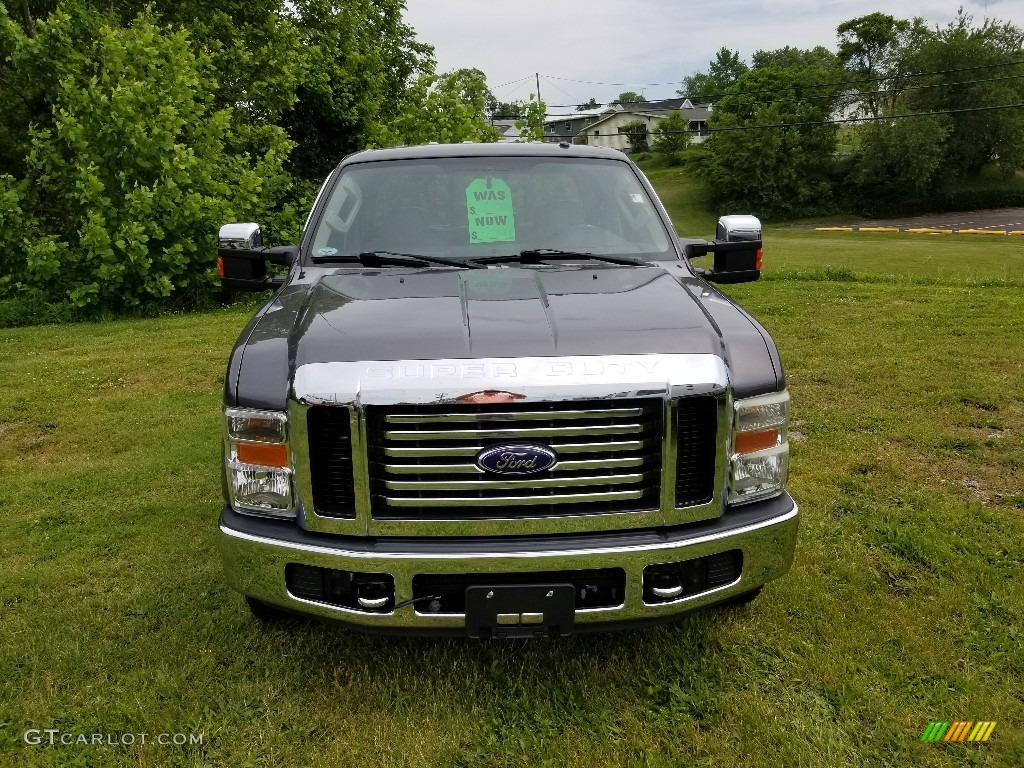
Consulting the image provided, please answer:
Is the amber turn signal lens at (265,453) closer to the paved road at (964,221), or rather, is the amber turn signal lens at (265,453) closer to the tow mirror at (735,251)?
the tow mirror at (735,251)

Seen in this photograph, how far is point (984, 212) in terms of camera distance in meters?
52.7

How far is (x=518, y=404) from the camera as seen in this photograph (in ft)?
8.02

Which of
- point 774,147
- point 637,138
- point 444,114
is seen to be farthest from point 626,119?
point 444,114

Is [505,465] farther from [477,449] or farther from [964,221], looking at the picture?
[964,221]

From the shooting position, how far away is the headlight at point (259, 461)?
259cm

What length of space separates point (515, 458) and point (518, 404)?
17 centimetres

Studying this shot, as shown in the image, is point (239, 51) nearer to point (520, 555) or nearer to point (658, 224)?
point (658, 224)

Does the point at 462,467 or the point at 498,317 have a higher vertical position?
the point at 498,317

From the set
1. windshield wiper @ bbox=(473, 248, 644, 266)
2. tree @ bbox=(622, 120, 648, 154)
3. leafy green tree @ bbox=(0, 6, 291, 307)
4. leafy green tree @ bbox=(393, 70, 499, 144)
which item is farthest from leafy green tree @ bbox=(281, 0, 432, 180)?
tree @ bbox=(622, 120, 648, 154)

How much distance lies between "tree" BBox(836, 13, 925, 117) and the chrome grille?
221 feet

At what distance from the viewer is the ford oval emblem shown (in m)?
2.49

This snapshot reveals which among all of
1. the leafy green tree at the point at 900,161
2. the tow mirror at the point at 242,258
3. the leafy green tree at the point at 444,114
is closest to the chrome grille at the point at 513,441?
the tow mirror at the point at 242,258

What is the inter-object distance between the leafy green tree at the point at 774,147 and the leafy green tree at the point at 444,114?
40.9 meters

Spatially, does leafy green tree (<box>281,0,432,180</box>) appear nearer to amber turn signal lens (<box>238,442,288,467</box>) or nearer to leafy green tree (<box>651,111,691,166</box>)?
amber turn signal lens (<box>238,442,288,467</box>)
